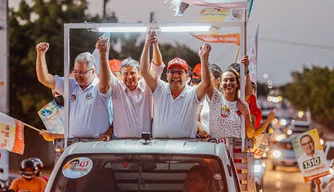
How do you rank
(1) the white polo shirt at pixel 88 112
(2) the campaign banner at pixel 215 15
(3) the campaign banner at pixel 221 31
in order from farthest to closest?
(2) the campaign banner at pixel 215 15
(3) the campaign banner at pixel 221 31
(1) the white polo shirt at pixel 88 112

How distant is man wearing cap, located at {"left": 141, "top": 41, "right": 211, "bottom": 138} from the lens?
8.30 meters

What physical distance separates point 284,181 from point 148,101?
19.9 meters

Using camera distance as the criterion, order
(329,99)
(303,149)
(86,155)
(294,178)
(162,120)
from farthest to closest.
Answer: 1. (329,99)
2. (294,178)
3. (303,149)
4. (162,120)
5. (86,155)

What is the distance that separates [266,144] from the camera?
980cm

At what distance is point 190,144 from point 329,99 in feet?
204

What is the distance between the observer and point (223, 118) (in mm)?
8586

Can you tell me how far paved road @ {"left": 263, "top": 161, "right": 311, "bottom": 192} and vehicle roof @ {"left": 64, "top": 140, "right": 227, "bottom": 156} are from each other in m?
16.7

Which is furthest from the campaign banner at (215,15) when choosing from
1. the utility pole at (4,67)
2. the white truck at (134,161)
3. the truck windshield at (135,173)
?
the white truck at (134,161)

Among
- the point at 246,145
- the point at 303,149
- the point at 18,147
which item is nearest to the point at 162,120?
the point at 246,145

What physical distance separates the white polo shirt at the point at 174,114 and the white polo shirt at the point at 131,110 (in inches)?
7.1

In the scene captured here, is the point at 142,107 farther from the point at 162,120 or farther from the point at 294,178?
the point at 294,178

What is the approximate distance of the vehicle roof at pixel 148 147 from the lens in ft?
22.2

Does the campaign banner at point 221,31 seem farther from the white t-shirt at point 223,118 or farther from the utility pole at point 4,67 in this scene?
the utility pole at point 4,67

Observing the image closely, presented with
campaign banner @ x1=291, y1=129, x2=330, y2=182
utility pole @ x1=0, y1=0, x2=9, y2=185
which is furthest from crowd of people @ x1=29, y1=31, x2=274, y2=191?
campaign banner @ x1=291, y1=129, x2=330, y2=182
